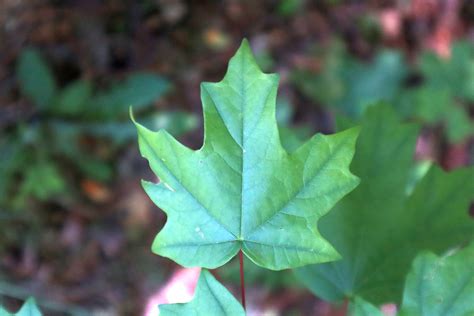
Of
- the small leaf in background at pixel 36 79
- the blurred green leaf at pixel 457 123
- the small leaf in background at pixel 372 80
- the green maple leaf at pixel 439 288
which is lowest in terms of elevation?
the green maple leaf at pixel 439 288

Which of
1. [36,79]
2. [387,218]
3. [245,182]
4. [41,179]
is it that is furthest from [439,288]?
[36,79]

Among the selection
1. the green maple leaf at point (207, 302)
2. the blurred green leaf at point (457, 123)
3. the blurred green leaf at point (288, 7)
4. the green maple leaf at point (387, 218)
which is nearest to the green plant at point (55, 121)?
the blurred green leaf at point (288, 7)

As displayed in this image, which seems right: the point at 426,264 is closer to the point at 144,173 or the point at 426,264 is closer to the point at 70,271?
the point at 144,173

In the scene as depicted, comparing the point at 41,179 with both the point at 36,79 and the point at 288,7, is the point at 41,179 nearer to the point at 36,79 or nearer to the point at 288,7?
the point at 36,79

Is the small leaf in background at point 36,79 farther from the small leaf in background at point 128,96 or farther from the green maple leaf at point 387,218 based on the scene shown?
the green maple leaf at point 387,218

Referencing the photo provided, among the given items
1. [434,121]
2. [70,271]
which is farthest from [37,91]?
[434,121]
